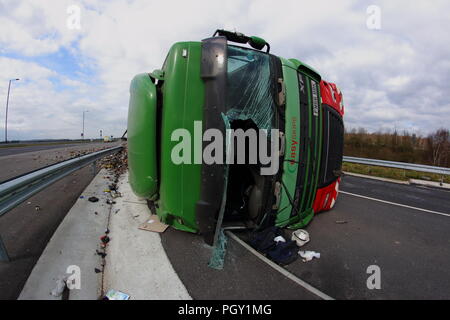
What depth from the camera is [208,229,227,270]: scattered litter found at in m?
2.07

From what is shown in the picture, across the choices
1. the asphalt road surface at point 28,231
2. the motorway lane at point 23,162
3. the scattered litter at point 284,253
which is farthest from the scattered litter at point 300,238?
the motorway lane at point 23,162

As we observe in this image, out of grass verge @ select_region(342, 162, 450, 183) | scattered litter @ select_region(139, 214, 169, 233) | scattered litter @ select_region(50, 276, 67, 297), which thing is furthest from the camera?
grass verge @ select_region(342, 162, 450, 183)

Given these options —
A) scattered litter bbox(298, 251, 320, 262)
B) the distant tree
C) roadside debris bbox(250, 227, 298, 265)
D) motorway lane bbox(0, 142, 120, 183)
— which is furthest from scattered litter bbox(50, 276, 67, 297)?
the distant tree

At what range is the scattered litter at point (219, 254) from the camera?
2074 millimetres

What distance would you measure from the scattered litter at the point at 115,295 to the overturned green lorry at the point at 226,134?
844mm

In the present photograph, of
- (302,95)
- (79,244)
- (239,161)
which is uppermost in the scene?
Result: (302,95)

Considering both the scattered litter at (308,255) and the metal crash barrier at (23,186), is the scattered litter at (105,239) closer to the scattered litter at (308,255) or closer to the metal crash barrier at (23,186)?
the metal crash barrier at (23,186)

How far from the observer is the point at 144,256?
216 cm

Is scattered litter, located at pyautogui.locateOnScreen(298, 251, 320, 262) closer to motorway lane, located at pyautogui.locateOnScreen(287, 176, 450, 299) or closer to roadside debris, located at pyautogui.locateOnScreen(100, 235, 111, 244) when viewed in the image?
motorway lane, located at pyautogui.locateOnScreen(287, 176, 450, 299)

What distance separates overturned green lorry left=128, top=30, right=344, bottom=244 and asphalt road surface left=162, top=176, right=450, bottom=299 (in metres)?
0.33
